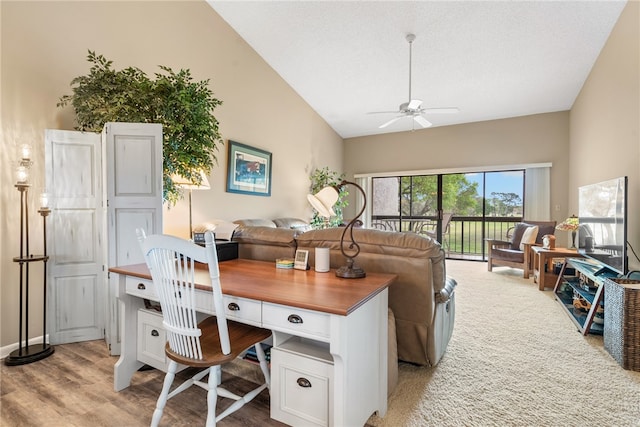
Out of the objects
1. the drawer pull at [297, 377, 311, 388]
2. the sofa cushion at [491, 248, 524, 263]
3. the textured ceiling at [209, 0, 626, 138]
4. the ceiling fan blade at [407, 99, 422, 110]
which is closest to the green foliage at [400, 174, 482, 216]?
the textured ceiling at [209, 0, 626, 138]

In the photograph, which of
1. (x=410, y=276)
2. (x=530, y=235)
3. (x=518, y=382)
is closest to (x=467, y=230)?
(x=530, y=235)

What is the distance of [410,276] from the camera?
6.25ft

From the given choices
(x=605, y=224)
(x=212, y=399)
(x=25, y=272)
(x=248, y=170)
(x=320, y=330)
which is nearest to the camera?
(x=320, y=330)

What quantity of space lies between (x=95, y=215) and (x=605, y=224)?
453 cm

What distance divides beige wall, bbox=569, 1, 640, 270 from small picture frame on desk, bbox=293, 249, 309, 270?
3.15 m

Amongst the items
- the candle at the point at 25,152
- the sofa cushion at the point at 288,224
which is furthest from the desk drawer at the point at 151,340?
the sofa cushion at the point at 288,224

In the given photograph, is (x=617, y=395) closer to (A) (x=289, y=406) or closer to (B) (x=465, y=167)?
(A) (x=289, y=406)

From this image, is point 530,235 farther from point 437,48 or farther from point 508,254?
point 437,48

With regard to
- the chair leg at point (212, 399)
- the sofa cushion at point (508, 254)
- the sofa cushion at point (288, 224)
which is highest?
the sofa cushion at point (288, 224)

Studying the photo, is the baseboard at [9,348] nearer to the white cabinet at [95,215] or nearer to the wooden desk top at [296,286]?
the white cabinet at [95,215]

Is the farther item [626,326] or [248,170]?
[248,170]

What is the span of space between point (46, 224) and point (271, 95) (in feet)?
12.5

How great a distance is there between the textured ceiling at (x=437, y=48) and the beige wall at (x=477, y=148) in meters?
0.33

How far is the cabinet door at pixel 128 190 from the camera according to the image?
7.82ft
